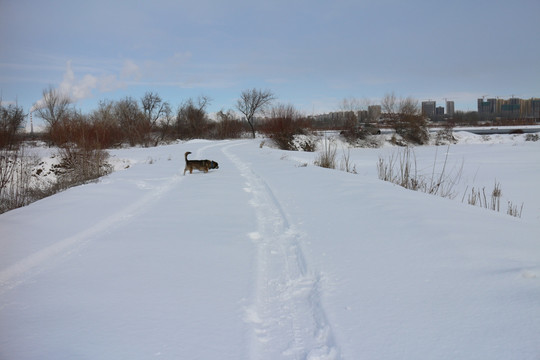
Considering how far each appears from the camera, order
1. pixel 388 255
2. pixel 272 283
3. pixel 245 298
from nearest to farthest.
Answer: pixel 245 298
pixel 272 283
pixel 388 255

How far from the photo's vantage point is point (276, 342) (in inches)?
82.5

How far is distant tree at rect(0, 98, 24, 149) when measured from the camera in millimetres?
7297

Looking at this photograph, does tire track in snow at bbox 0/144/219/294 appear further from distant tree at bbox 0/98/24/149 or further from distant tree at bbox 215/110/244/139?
distant tree at bbox 215/110/244/139

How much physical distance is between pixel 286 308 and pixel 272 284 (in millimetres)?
419

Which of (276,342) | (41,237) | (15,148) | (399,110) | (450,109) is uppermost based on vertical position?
(450,109)

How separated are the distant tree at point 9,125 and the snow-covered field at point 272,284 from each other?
3.19 m

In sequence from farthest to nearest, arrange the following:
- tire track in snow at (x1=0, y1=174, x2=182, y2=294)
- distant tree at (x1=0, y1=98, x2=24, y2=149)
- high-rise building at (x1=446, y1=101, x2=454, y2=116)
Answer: high-rise building at (x1=446, y1=101, x2=454, y2=116) → distant tree at (x1=0, y1=98, x2=24, y2=149) → tire track in snow at (x1=0, y1=174, x2=182, y2=294)

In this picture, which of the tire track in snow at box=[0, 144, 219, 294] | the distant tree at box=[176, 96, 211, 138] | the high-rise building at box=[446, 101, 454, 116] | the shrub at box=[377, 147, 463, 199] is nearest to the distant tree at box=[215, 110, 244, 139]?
the distant tree at box=[176, 96, 211, 138]

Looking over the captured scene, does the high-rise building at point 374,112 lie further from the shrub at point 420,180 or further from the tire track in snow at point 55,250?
the tire track in snow at point 55,250

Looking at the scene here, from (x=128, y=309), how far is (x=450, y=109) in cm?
12766

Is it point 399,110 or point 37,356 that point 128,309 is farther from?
point 399,110

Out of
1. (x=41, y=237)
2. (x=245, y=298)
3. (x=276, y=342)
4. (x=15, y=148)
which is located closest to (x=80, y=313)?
(x=245, y=298)

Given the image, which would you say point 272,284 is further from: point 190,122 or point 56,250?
point 190,122

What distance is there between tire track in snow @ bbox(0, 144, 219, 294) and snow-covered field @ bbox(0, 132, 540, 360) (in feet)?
0.08
